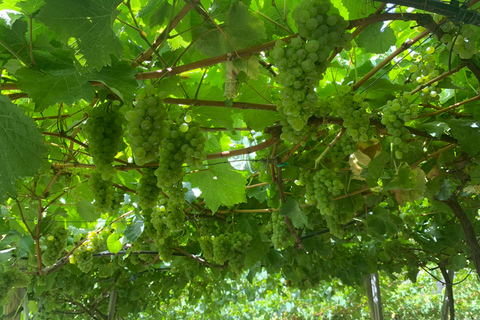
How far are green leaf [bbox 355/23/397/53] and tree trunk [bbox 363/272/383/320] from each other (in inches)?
148

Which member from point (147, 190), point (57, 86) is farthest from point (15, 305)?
point (57, 86)

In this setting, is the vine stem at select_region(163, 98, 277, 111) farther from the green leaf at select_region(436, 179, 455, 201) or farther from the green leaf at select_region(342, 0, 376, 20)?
the green leaf at select_region(436, 179, 455, 201)

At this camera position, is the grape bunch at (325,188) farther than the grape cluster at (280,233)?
No

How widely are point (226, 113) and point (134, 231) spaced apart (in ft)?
4.96

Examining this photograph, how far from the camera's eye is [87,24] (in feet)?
2.84

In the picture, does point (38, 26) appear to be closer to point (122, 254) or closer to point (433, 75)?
point (433, 75)

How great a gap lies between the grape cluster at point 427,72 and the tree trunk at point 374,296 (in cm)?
352

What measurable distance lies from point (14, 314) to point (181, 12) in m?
3.79

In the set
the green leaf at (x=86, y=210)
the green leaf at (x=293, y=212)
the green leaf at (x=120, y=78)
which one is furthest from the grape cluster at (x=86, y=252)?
the green leaf at (x=120, y=78)

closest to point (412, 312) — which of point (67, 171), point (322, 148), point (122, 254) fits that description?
point (122, 254)

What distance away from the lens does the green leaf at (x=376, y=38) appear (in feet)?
4.03

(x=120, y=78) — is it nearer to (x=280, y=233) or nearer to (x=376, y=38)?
(x=376, y=38)

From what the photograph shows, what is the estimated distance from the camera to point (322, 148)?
1.91 metres

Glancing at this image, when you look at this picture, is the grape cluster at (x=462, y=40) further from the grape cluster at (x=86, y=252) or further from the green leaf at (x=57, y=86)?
the grape cluster at (x=86, y=252)
